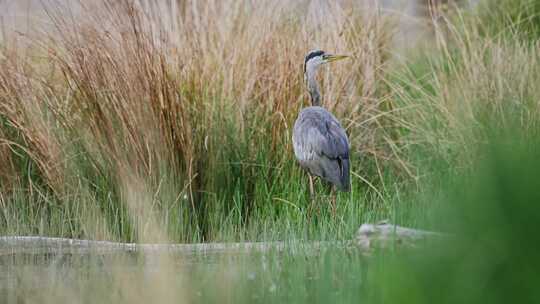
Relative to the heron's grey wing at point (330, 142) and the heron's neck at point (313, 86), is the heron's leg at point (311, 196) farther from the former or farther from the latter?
the heron's neck at point (313, 86)

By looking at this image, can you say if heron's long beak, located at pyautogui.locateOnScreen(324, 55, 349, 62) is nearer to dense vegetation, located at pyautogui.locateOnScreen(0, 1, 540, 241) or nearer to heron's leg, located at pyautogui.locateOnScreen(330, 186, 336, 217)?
dense vegetation, located at pyautogui.locateOnScreen(0, 1, 540, 241)

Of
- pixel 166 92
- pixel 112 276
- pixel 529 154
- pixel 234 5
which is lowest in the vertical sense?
pixel 112 276

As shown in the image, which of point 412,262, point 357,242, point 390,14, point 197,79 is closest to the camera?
point 412,262

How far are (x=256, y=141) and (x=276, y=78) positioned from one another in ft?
1.30

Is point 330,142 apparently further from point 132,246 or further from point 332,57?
point 132,246

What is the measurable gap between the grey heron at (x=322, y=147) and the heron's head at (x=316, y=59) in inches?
9.9

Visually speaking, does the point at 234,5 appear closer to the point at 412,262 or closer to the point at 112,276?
the point at 112,276

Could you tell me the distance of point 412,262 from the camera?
2.98m

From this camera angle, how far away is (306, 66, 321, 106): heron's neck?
5.95 meters

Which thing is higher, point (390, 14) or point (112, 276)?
point (390, 14)

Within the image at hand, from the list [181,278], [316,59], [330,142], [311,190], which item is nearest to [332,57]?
Result: [316,59]

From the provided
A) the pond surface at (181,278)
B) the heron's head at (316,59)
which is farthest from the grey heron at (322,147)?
the pond surface at (181,278)

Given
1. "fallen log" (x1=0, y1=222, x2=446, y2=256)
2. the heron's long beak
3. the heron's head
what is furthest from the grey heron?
"fallen log" (x1=0, y1=222, x2=446, y2=256)

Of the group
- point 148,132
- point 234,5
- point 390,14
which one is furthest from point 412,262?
point 390,14
